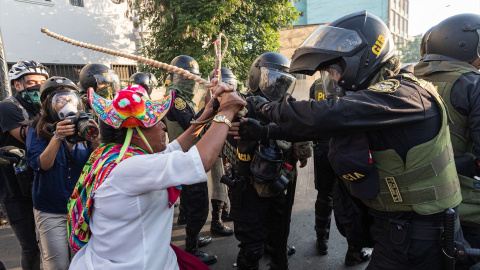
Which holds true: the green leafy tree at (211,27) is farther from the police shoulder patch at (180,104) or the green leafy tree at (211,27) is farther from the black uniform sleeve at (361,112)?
the black uniform sleeve at (361,112)

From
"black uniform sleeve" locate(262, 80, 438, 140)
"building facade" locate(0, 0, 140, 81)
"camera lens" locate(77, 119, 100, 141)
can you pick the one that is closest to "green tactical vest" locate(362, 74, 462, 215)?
"black uniform sleeve" locate(262, 80, 438, 140)

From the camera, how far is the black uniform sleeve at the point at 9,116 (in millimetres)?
2785

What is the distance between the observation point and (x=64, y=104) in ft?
8.40

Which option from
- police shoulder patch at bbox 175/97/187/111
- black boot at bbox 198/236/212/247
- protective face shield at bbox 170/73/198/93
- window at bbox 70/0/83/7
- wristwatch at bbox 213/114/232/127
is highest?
window at bbox 70/0/83/7

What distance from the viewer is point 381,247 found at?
1802 millimetres

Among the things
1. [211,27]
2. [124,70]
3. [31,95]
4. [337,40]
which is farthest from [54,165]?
[124,70]

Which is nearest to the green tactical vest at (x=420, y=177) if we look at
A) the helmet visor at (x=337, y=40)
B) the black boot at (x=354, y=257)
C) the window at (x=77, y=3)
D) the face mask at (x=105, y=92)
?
the helmet visor at (x=337, y=40)

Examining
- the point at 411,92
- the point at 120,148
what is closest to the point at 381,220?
the point at 411,92

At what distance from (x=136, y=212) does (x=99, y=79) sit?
11.6 ft

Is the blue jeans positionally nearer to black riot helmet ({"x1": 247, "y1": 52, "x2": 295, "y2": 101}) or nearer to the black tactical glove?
the black tactical glove

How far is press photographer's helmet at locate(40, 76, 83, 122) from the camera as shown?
2531 mm

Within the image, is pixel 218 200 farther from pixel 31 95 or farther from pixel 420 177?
pixel 420 177

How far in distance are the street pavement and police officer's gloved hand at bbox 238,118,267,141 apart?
1419mm

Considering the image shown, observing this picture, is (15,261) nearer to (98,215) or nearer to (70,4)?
(98,215)
